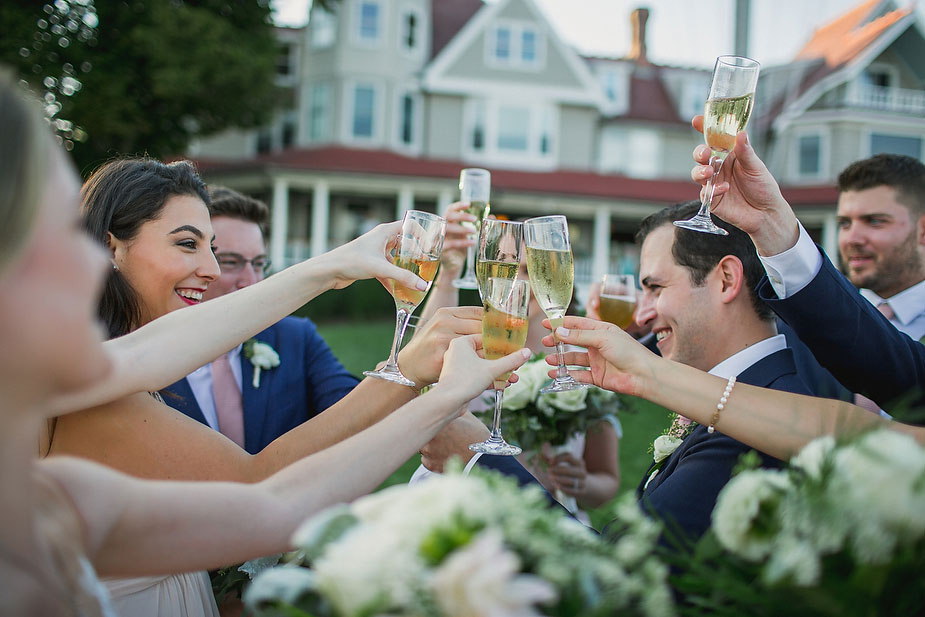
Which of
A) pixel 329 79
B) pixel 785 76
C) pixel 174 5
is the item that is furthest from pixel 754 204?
pixel 785 76

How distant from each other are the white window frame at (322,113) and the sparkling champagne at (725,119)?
27.4 meters

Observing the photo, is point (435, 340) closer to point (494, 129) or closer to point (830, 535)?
point (830, 535)

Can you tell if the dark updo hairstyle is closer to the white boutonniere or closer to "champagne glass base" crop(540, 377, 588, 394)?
the white boutonniere

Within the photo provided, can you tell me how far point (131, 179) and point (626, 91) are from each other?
32708 millimetres

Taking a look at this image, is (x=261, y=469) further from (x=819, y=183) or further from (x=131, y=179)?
(x=819, y=183)

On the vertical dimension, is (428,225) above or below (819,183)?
below

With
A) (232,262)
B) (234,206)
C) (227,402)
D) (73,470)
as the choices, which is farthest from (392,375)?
(234,206)

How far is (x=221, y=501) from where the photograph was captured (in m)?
1.78

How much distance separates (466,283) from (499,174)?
25049mm

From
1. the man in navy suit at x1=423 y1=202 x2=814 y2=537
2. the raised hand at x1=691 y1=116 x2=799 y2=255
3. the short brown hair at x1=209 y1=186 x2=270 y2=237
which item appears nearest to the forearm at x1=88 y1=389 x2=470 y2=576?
the man in navy suit at x1=423 y1=202 x2=814 y2=537

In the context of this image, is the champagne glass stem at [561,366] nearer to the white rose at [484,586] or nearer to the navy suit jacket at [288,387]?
the white rose at [484,586]

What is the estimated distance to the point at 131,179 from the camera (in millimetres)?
3391

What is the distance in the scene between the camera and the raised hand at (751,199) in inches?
106

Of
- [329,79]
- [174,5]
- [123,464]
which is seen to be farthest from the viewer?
[329,79]
